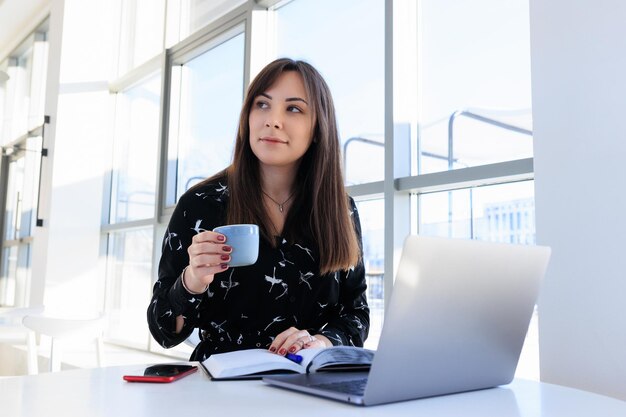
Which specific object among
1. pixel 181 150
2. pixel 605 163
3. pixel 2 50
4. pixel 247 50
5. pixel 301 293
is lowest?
pixel 301 293

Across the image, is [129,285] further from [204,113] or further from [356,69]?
[356,69]

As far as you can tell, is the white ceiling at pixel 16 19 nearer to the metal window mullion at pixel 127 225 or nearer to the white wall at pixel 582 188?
the metal window mullion at pixel 127 225

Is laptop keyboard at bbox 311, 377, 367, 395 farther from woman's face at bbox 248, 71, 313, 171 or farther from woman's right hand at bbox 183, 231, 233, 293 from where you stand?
woman's face at bbox 248, 71, 313, 171

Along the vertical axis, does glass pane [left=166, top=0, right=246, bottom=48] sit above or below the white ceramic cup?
above

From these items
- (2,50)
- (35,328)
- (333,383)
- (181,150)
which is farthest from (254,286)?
(2,50)

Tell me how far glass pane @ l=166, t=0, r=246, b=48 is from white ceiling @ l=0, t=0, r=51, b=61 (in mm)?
1924

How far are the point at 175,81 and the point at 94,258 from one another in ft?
5.47

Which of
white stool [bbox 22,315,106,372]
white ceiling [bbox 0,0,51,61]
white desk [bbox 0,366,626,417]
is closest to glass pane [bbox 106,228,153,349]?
white stool [bbox 22,315,106,372]

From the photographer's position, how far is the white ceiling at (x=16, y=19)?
575cm

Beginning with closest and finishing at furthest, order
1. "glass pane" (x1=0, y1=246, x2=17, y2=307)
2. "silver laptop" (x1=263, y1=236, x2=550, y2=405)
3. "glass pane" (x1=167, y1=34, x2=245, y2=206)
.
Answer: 1. "silver laptop" (x1=263, y1=236, x2=550, y2=405)
2. "glass pane" (x1=167, y1=34, x2=245, y2=206)
3. "glass pane" (x1=0, y1=246, x2=17, y2=307)

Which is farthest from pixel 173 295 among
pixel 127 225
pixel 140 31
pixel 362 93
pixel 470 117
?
pixel 140 31

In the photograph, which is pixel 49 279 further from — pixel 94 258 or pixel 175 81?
pixel 175 81

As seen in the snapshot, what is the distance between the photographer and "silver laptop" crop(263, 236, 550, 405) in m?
0.77

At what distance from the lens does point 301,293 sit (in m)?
1.49
